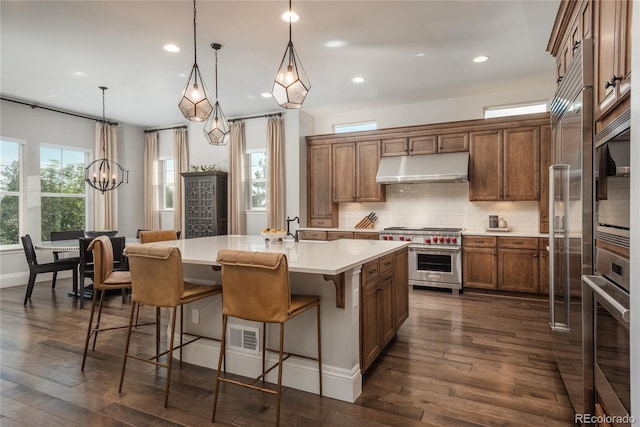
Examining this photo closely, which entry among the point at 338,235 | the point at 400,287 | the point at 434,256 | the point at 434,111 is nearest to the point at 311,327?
the point at 400,287

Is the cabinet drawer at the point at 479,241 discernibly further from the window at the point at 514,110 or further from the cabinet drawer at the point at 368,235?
the window at the point at 514,110

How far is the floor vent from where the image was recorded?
2.71 metres

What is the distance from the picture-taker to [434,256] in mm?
5492

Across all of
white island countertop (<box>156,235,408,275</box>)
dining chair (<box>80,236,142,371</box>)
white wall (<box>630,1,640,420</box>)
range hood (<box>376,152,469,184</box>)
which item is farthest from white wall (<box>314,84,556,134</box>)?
white wall (<box>630,1,640,420</box>)

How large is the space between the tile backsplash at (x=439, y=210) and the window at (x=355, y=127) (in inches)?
47.8

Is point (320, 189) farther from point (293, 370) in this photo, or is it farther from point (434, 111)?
point (293, 370)

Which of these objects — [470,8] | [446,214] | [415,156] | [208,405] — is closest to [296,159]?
[415,156]

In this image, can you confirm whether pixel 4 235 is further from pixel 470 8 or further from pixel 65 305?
pixel 470 8

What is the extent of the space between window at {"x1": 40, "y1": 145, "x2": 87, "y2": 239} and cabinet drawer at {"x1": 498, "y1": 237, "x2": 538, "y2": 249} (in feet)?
24.4

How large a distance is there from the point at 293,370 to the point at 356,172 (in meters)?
4.33

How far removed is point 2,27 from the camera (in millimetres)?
3627

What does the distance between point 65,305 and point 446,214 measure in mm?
5688

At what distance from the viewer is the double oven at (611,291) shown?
1.37 metres

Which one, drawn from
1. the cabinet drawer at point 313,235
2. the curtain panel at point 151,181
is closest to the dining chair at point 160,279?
the cabinet drawer at point 313,235
